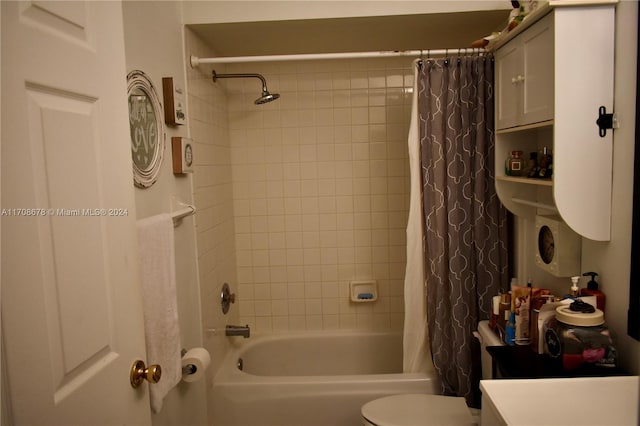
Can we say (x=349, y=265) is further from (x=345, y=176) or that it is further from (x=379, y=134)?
(x=379, y=134)

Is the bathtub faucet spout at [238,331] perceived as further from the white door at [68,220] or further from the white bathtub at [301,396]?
the white door at [68,220]

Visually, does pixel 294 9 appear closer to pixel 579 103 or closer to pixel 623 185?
pixel 579 103

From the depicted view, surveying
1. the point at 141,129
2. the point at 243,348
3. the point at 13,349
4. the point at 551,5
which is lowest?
the point at 243,348

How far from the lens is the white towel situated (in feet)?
4.57

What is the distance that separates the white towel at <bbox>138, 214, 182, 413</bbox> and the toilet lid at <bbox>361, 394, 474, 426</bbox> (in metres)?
0.85

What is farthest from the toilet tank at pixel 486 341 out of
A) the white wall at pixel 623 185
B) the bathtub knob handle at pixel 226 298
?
the bathtub knob handle at pixel 226 298

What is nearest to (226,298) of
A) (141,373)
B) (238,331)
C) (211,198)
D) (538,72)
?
(238,331)

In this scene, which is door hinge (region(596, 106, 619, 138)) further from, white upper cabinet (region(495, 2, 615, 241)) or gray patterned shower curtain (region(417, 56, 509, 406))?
gray patterned shower curtain (region(417, 56, 509, 406))

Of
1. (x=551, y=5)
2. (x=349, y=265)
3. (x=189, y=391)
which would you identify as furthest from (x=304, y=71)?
(x=189, y=391)

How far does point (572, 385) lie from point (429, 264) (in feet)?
3.25

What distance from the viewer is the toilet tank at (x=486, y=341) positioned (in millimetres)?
1884

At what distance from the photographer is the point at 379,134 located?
2.87 metres

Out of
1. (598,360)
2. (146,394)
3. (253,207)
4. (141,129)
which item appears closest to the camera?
(146,394)

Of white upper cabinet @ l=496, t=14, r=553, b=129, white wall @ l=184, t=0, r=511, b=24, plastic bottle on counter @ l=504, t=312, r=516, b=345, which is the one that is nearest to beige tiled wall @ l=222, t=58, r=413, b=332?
white wall @ l=184, t=0, r=511, b=24
